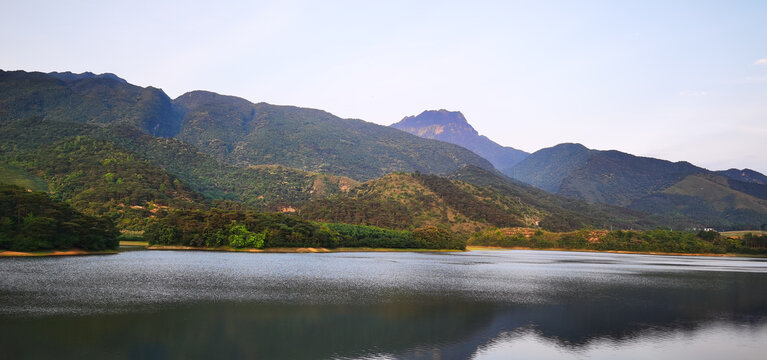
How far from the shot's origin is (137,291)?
51.9 meters

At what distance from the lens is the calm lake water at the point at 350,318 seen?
31.6 metres

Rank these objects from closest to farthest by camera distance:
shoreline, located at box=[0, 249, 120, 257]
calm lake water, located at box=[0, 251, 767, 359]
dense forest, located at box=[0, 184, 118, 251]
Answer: calm lake water, located at box=[0, 251, 767, 359], shoreline, located at box=[0, 249, 120, 257], dense forest, located at box=[0, 184, 118, 251]

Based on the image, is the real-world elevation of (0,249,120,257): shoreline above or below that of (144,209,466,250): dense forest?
below

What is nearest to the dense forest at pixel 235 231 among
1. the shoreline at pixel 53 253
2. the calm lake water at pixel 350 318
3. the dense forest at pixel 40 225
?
the shoreline at pixel 53 253

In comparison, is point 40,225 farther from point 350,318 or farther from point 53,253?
point 350,318

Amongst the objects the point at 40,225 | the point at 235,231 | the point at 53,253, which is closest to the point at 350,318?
the point at 53,253

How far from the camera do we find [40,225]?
328 ft

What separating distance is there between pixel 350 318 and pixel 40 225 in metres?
89.6

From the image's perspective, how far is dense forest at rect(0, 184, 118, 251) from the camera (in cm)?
9694

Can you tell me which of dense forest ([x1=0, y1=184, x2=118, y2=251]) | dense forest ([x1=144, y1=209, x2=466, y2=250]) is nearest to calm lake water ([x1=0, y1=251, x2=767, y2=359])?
dense forest ([x1=0, y1=184, x2=118, y2=251])

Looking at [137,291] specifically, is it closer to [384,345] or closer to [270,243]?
[384,345]

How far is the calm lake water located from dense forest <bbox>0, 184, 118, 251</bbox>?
102ft

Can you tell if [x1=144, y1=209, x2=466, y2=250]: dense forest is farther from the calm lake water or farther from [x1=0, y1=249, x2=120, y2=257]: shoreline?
the calm lake water

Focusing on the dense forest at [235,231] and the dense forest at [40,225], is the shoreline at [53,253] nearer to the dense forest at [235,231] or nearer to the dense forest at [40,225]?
the dense forest at [40,225]
